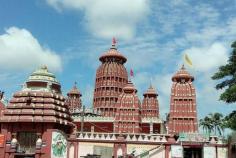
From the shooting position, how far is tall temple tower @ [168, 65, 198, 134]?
79.1 metres

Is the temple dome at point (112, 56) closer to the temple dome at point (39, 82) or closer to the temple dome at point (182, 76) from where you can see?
the temple dome at point (182, 76)

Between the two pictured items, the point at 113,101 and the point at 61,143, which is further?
the point at 113,101

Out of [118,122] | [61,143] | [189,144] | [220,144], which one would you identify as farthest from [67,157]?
[118,122]

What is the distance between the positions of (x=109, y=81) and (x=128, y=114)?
14.2m

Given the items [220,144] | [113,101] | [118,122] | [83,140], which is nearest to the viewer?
[220,144]

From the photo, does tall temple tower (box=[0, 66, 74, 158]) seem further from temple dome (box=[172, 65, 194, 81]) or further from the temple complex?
temple dome (box=[172, 65, 194, 81])

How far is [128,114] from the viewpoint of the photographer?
79.2 meters

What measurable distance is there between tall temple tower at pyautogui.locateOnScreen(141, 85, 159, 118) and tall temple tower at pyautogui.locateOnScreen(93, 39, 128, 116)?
682 cm

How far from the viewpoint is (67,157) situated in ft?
152

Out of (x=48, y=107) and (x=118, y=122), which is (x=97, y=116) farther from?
(x=48, y=107)

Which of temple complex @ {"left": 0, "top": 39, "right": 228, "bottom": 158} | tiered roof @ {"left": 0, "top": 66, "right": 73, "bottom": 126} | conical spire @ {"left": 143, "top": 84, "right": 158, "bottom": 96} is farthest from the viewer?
conical spire @ {"left": 143, "top": 84, "right": 158, "bottom": 96}

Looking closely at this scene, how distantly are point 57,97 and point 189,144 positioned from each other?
15.7 metres

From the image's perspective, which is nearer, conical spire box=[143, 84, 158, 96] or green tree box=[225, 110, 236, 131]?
green tree box=[225, 110, 236, 131]

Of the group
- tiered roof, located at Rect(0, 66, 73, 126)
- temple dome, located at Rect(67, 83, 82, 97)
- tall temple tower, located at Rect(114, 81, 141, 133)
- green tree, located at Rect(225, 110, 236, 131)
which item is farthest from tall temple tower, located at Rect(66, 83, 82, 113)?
green tree, located at Rect(225, 110, 236, 131)
